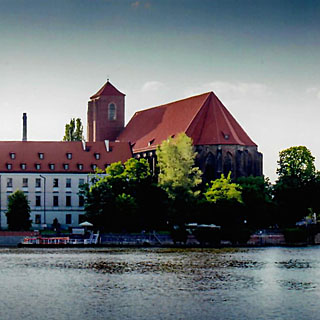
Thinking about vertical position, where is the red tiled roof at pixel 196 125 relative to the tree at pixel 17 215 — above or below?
above

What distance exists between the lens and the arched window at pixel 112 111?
454ft

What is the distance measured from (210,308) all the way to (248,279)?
13413mm

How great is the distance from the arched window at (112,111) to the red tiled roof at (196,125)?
33.2 feet

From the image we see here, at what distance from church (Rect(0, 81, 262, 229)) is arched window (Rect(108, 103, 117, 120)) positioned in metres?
17.5

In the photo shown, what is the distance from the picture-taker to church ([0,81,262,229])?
114875mm

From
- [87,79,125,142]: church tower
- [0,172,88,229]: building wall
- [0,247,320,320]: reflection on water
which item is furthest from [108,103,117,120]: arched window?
[0,247,320,320]: reflection on water

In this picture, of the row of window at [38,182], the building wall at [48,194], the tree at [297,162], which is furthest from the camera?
the tree at [297,162]

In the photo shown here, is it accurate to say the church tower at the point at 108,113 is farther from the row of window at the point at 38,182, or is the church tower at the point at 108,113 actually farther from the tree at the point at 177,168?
the tree at the point at 177,168

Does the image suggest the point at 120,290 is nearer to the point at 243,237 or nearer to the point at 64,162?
the point at 243,237

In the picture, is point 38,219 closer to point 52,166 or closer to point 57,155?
point 52,166

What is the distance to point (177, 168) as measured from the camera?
101438 millimetres

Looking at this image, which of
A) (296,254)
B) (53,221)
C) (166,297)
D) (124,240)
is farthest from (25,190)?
(166,297)

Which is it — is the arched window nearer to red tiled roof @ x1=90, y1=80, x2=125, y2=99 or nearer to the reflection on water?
red tiled roof @ x1=90, y1=80, x2=125, y2=99

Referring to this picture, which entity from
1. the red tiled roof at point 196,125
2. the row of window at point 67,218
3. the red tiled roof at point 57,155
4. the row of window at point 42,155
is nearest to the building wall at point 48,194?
the row of window at point 67,218
